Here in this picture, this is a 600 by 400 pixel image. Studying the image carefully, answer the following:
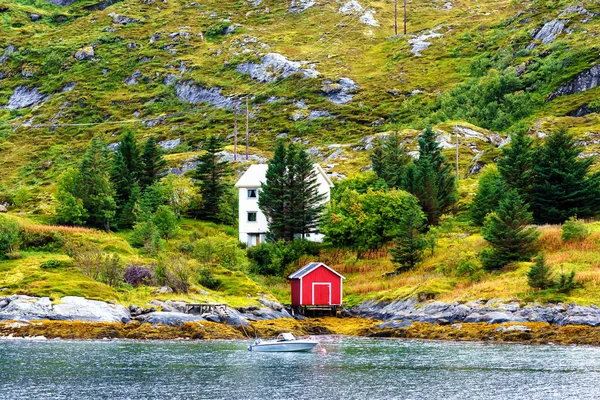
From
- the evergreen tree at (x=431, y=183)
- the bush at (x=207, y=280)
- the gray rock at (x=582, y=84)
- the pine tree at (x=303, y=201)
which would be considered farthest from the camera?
the gray rock at (x=582, y=84)

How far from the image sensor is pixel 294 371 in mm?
54625

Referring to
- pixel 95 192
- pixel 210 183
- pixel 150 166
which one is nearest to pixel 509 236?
pixel 210 183

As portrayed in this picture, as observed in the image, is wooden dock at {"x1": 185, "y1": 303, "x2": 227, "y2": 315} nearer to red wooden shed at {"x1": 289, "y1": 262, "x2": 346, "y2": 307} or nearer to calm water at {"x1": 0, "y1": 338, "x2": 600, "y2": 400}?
calm water at {"x1": 0, "y1": 338, "x2": 600, "y2": 400}

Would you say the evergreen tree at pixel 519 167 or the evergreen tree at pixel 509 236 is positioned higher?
the evergreen tree at pixel 519 167

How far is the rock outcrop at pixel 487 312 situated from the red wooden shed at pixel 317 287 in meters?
6.36

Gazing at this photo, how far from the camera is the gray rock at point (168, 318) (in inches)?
2857

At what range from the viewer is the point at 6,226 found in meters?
85.7

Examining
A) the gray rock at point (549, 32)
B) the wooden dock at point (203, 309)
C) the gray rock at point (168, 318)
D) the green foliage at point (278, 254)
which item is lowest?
the gray rock at point (168, 318)

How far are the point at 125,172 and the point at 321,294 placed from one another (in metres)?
37.0

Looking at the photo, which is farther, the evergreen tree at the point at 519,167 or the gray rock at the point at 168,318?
the evergreen tree at the point at 519,167

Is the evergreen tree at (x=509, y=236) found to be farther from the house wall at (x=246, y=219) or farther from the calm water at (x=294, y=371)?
the house wall at (x=246, y=219)

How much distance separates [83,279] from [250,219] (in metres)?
32.4

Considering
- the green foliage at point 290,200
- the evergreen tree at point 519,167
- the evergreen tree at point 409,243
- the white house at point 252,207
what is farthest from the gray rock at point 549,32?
the evergreen tree at point 409,243

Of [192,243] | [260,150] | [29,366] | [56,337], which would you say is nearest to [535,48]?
[260,150]
